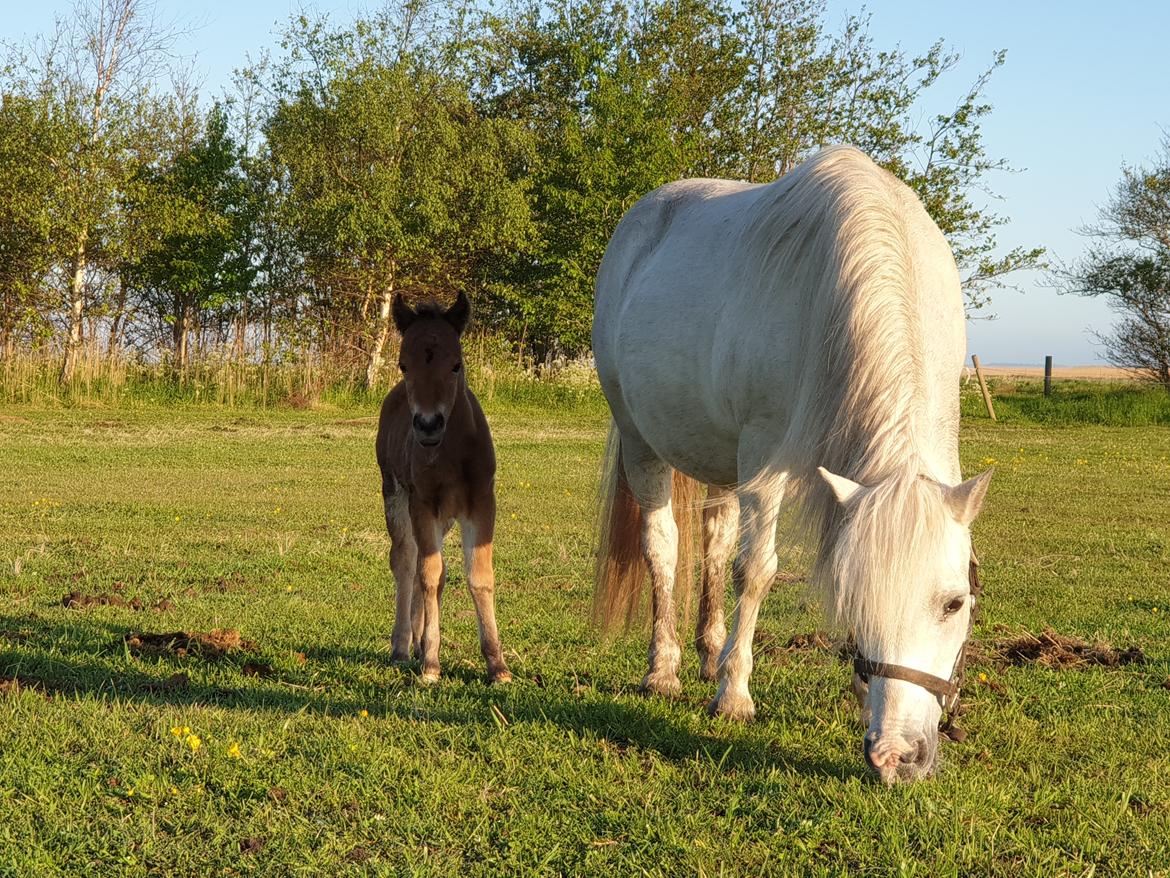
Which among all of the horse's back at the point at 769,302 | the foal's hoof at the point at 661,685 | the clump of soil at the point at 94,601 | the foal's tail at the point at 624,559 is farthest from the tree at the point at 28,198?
the foal's hoof at the point at 661,685

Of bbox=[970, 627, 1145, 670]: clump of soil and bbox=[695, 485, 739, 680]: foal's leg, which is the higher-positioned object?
bbox=[695, 485, 739, 680]: foal's leg

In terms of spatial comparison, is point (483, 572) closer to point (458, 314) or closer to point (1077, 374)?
point (458, 314)

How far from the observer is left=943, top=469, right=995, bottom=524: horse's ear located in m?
2.95

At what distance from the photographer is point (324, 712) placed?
163 inches

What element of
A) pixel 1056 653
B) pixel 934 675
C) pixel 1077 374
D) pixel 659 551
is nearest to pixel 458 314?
pixel 659 551

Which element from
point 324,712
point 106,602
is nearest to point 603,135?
point 106,602

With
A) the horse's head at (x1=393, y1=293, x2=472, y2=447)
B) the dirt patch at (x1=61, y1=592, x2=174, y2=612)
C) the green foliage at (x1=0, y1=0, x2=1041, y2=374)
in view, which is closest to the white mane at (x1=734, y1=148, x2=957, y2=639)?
the horse's head at (x1=393, y1=293, x2=472, y2=447)

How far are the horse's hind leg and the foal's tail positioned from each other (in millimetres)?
952

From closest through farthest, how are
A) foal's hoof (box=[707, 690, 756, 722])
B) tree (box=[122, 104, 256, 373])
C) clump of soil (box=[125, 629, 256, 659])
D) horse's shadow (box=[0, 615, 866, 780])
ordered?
horse's shadow (box=[0, 615, 866, 780]) < foal's hoof (box=[707, 690, 756, 722]) < clump of soil (box=[125, 629, 256, 659]) < tree (box=[122, 104, 256, 373])

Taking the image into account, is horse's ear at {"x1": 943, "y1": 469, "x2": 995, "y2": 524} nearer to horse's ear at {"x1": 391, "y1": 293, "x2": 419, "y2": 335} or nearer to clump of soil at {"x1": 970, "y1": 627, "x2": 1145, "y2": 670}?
clump of soil at {"x1": 970, "y1": 627, "x2": 1145, "y2": 670}

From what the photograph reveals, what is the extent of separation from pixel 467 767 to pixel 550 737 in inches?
16.0

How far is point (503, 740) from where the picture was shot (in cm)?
376

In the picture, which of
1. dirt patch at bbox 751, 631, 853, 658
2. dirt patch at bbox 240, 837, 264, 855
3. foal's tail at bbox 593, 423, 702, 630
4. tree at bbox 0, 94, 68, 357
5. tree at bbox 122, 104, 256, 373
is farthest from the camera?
tree at bbox 122, 104, 256, 373

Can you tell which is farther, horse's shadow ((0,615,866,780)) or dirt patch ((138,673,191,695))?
dirt patch ((138,673,191,695))
